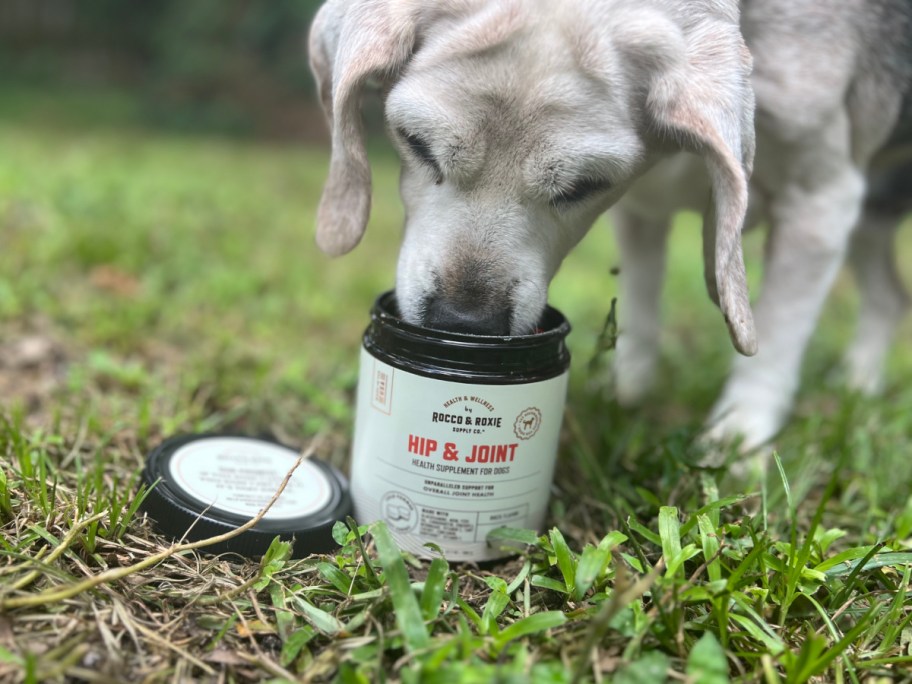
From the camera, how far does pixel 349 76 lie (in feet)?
6.55

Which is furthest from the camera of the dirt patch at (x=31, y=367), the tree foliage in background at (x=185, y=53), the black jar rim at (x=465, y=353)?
the tree foliage in background at (x=185, y=53)

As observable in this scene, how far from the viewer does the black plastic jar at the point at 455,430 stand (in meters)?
1.88

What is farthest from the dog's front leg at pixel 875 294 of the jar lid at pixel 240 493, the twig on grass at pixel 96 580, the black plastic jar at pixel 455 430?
the twig on grass at pixel 96 580

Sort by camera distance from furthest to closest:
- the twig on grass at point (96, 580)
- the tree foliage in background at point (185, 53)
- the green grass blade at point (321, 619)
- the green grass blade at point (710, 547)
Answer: the tree foliage in background at point (185, 53)
the green grass blade at point (710, 547)
the green grass blade at point (321, 619)
the twig on grass at point (96, 580)

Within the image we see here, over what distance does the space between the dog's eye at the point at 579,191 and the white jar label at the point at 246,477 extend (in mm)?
931

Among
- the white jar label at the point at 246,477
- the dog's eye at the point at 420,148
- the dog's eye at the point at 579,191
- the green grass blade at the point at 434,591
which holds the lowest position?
the white jar label at the point at 246,477

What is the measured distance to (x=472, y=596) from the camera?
1.87m

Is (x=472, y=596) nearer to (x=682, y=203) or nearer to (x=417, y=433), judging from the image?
(x=417, y=433)

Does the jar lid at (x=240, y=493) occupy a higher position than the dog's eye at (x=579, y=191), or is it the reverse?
the dog's eye at (x=579, y=191)

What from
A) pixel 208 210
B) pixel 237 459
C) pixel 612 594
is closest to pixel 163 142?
pixel 208 210

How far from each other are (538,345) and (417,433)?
1.12ft

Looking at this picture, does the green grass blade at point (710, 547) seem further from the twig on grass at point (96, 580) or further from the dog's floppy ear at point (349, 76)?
the dog's floppy ear at point (349, 76)

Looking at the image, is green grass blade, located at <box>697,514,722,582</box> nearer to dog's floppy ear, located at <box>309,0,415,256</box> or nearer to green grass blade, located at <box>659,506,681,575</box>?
green grass blade, located at <box>659,506,681,575</box>

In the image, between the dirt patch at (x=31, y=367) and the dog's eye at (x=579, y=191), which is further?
the dirt patch at (x=31, y=367)
